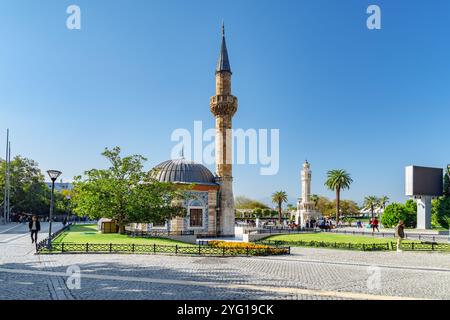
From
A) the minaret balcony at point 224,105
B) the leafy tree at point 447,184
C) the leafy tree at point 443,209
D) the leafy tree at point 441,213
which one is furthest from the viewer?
the leafy tree at point 447,184

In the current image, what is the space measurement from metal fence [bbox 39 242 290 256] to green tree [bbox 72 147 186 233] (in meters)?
7.13

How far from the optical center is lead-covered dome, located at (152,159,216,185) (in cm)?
4144

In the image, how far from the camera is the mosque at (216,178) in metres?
40.7

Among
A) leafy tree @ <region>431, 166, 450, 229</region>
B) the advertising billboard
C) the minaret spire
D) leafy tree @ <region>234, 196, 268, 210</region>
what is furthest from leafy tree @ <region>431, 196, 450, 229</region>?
leafy tree @ <region>234, 196, 268, 210</region>

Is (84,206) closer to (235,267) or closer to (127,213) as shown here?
(127,213)

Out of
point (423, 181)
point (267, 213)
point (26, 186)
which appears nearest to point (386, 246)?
point (423, 181)

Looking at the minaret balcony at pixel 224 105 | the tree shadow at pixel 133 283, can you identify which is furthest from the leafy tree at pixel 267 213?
the tree shadow at pixel 133 283

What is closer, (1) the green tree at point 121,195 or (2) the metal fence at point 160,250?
(2) the metal fence at point 160,250

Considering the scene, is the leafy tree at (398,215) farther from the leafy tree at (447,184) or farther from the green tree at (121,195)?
the green tree at (121,195)

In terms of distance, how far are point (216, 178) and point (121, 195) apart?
13889mm

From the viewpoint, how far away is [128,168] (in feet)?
103

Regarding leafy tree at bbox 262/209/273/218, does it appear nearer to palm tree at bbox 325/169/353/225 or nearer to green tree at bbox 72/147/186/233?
palm tree at bbox 325/169/353/225
